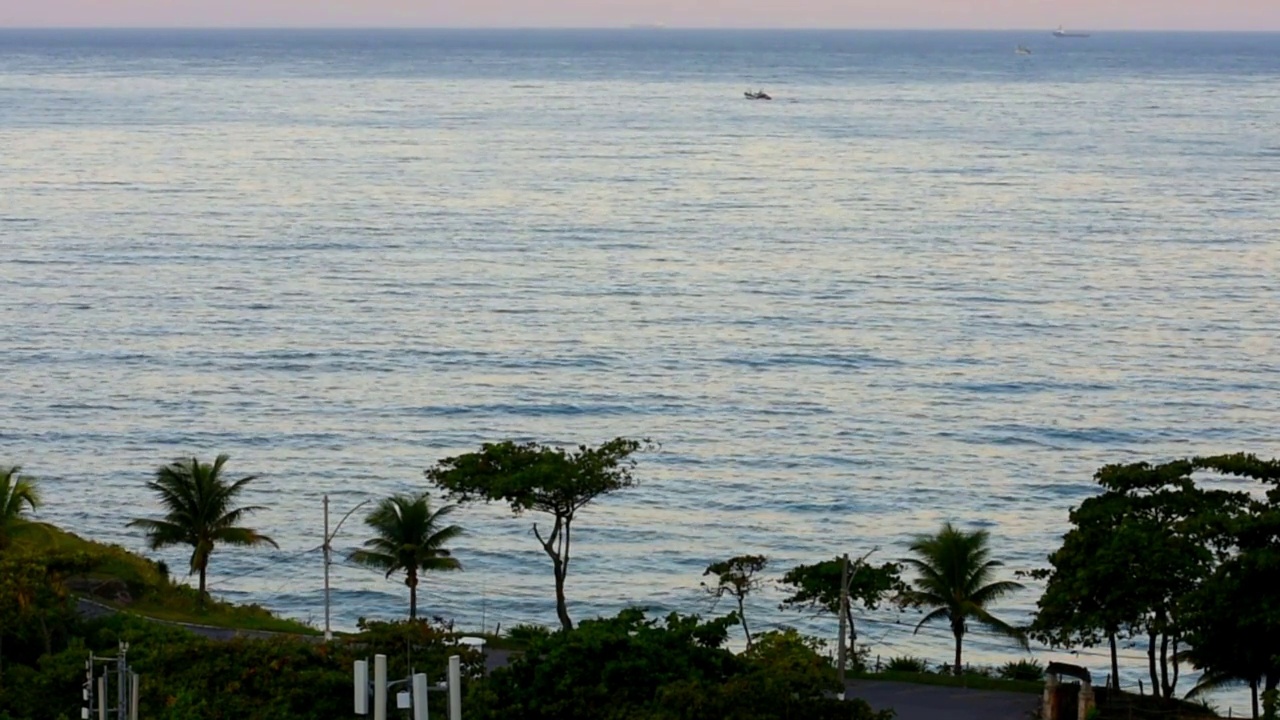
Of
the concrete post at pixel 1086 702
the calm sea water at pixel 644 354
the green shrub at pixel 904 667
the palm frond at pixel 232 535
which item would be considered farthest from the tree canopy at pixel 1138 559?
the palm frond at pixel 232 535

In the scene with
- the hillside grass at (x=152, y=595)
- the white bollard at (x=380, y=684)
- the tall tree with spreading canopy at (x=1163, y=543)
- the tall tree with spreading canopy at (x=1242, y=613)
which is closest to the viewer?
the white bollard at (x=380, y=684)

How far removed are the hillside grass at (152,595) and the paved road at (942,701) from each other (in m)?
14.7

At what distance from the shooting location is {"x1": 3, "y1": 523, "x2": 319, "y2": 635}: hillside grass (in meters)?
48.1

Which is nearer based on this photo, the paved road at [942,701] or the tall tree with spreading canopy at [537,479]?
the paved road at [942,701]

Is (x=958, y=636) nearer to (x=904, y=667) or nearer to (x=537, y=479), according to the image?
(x=904, y=667)

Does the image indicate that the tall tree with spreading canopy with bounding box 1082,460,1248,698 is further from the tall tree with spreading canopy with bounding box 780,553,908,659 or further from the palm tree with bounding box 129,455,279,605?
the palm tree with bounding box 129,455,279,605

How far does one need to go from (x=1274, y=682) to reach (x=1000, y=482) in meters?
30.8

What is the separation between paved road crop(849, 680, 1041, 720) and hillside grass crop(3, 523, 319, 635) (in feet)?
48.4

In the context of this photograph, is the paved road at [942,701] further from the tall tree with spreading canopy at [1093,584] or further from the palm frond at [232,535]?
the palm frond at [232,535]

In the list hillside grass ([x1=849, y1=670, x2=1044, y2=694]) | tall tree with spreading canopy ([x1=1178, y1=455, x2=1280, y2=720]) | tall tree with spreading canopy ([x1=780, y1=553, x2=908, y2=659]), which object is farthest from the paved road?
tall tree with spreading canopy ([x1=1178, y1=455, x2=1280, y2=720])

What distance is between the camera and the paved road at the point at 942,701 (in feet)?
133

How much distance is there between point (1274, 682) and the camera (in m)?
39.2

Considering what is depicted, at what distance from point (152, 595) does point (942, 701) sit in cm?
2134

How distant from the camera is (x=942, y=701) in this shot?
41.8m
